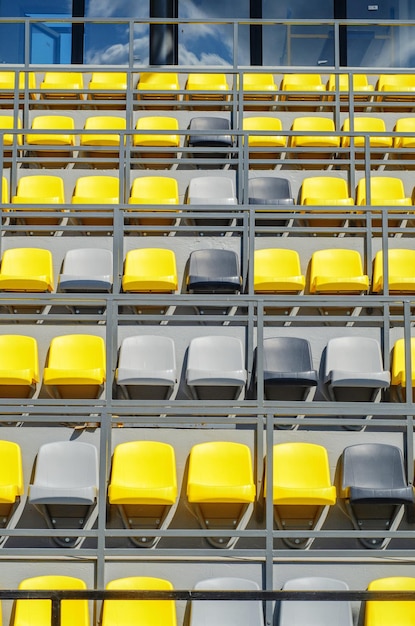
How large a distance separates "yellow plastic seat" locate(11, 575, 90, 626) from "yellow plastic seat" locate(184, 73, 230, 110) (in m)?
5.36

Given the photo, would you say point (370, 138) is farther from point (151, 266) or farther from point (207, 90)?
point (151, 266)

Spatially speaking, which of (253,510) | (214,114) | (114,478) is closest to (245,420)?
(253,510)

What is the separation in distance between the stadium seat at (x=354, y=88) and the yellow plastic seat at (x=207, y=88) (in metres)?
1.12

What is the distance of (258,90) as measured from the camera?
9047mm

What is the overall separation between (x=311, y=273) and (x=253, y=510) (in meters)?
2.18

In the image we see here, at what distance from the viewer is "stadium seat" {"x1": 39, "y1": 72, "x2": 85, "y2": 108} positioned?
8648 millimetres

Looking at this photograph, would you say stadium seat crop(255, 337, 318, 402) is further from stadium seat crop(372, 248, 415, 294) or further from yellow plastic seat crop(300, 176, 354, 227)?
yellow plastic seat crop(300, 176, 354, 227)

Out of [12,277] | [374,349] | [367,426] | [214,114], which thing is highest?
[214,114]

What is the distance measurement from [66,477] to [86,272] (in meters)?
2.02

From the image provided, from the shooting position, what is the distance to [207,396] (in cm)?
580

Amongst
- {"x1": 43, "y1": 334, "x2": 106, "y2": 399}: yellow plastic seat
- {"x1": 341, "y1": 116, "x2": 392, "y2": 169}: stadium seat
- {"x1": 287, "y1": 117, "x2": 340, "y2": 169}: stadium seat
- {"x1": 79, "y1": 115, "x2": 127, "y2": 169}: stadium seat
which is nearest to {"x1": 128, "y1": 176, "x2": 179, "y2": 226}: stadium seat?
{"x1": 79, "y1": 115, "x2": 127, "y2": 169}: stadium seat

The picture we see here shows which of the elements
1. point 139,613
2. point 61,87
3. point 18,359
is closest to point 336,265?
point 18,359

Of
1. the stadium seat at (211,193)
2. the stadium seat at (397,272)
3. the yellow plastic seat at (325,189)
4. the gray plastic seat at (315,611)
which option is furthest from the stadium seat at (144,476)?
the yellow plastic seat at (325,189)

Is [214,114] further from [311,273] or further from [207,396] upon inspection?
[207,396]
